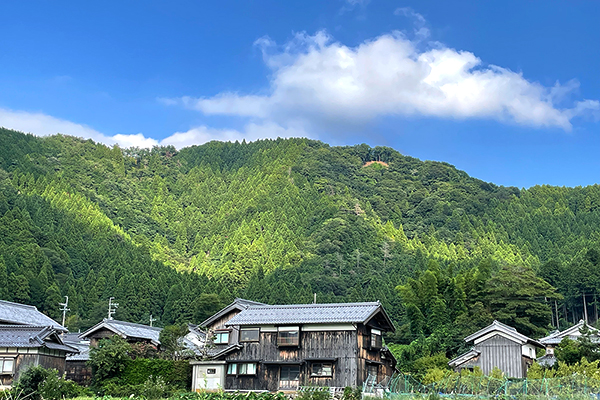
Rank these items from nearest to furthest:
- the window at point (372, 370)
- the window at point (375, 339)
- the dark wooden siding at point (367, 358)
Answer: the dark wooden siding at point (367, 358), the window at point (372, 370), the window at point (375, 339)

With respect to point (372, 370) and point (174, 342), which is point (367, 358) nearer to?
point (372, 370)

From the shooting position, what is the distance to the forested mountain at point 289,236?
59438mm

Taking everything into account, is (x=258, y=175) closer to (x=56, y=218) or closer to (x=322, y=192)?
(x=322, y=192)

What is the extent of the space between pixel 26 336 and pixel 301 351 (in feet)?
50.9

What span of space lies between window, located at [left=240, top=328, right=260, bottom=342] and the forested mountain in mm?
18391

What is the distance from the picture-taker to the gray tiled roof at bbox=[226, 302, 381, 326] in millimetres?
34688

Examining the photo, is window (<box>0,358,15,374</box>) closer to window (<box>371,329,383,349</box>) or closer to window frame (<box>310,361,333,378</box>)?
window frame (<box>310,361,333,378</box>)

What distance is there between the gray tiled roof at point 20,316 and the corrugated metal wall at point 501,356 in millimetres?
26655

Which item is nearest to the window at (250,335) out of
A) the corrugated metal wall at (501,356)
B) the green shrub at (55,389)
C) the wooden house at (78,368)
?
the green shrub at (55,389)

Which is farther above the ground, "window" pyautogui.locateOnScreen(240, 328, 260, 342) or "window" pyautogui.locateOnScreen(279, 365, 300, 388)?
"window" pyautogui.locateOnScreen(240, 328, 260, 342)

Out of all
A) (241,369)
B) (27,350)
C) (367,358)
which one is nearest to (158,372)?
(241,369)

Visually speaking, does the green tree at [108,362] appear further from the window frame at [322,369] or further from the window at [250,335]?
the window frame at [322,369]

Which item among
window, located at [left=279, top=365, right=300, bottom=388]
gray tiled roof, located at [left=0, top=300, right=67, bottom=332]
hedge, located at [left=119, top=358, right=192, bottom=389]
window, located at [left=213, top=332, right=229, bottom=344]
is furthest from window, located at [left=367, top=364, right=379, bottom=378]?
gray tiled roof, located at [left=0, top=300, right=67, bottom=332]

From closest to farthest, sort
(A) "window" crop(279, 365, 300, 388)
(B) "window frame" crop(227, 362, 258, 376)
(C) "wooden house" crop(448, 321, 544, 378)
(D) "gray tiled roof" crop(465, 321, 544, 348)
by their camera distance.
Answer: (A) "window" crop(279, 365, 300, 388), (B) "window frame" crop(227, 362, 258, 376), (C) "wooden house" crop(448, 321, 544, 378), (D) "gray tiled roof" crop(465, 321, 544, 348)
